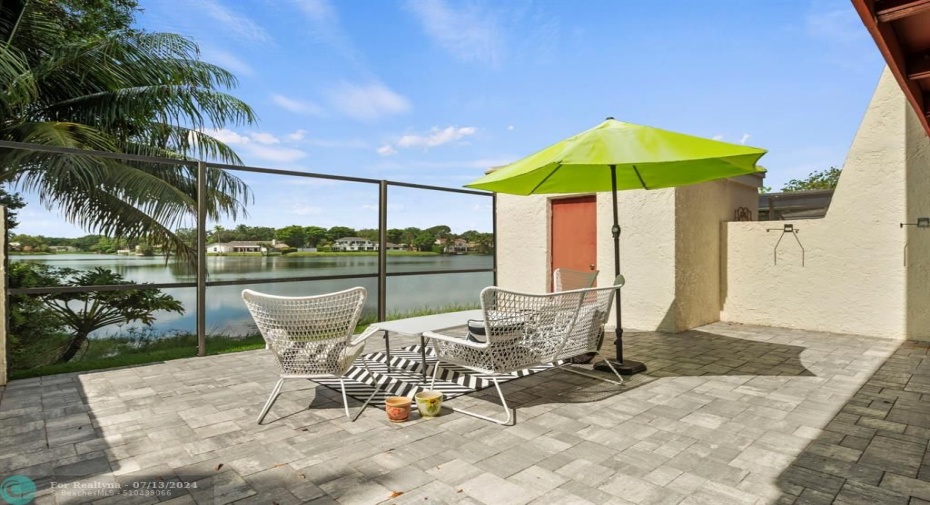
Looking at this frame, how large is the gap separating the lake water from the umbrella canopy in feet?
9.09

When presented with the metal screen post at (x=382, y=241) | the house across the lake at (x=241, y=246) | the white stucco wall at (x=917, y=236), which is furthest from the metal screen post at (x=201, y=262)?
the white stucco wall at (x=917, y=236)

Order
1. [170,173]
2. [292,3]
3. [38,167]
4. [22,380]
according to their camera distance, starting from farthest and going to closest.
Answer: [292,3] → [170,173] → [38,167] → [22,380]

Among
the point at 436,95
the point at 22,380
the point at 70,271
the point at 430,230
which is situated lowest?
the point at 22,380

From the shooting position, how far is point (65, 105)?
8289 millimetres

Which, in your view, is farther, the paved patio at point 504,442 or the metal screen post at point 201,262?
the metal screen post at point 201,262

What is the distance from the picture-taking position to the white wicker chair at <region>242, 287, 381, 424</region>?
311 cm

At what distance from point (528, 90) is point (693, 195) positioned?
6.29 meters

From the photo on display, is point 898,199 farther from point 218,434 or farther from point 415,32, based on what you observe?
point 415,32

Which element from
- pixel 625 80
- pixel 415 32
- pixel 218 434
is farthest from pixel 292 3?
pixel 218 434

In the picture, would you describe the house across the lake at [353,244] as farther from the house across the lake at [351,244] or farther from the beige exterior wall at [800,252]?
the beige exterior wall at [800,252]

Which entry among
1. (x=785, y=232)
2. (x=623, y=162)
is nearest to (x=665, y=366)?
(x=623, y=162)

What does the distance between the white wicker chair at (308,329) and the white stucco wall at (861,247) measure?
624 centimetres

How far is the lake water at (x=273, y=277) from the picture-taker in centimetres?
535

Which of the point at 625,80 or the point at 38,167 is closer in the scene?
the point at 38,167
